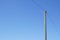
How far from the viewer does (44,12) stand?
3020 centimetres

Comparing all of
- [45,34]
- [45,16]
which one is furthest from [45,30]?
[45,16]

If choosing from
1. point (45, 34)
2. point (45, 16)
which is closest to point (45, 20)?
point (45, 16)

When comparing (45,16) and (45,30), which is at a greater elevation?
(45,16)

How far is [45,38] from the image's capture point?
29156 mm

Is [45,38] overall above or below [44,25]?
below

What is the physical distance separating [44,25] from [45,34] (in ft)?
7.59

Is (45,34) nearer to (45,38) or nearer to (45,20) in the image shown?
(45,38)

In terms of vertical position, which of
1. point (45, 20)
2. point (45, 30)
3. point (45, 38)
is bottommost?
point (45, 38)

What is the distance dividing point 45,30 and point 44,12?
4.09 meters

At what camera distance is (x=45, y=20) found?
30781mm

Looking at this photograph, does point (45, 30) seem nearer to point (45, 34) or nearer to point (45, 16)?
point (45, 34)

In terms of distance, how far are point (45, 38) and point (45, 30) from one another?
6.48 ft

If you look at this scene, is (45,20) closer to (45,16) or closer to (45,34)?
(45,16)

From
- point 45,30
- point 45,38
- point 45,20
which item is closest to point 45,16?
point 45,20
